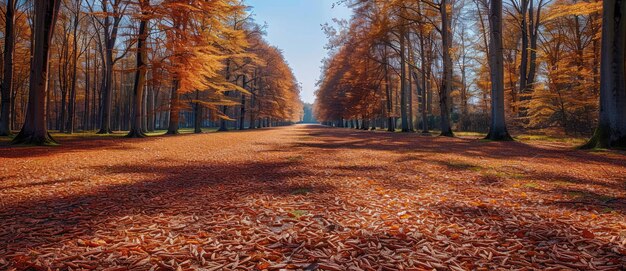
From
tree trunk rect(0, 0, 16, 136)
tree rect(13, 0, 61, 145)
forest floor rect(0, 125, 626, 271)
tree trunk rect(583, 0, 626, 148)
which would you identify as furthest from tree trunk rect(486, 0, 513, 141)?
tree trunk rect(0, 0, 16, 136)

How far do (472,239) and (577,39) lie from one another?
87.4ft

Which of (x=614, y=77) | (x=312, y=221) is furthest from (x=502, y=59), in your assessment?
(x=312, y=221)

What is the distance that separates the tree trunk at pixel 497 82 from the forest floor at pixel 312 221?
30.2ft

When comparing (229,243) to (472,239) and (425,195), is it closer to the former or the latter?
(472,239)

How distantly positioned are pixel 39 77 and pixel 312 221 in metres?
13.1

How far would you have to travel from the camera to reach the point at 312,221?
270 centimetres

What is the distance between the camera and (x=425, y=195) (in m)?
3.74

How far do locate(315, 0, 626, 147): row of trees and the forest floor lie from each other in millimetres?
9101

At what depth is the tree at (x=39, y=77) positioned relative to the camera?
34.3 feet

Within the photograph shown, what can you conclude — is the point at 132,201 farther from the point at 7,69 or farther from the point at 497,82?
the point at 7,69

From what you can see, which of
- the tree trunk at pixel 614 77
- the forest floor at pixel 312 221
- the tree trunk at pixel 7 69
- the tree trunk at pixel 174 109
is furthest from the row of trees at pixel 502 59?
the tree trunk at pixel 7 69

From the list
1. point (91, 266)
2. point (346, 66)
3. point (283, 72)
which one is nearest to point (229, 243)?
point (91, 266)

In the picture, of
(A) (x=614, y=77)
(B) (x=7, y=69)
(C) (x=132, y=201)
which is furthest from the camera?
(B) (x=7, y=69)

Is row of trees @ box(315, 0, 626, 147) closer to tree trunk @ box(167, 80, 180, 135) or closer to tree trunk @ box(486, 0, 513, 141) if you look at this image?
tree trunk @ box(486, 0, 513, 141)
